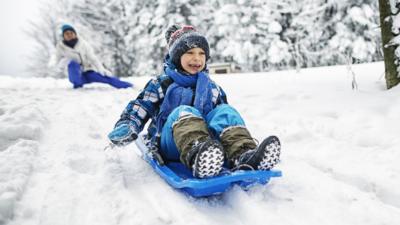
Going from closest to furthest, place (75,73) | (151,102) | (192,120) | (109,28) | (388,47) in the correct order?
(192,120), (151,102), (388,47), (75,73), (109,28)

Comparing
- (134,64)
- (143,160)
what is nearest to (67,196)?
(143,160)

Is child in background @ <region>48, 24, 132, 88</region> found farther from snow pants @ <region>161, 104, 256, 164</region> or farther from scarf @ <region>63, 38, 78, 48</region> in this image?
snow pants @ <region>161, 104, 256, 164</region>

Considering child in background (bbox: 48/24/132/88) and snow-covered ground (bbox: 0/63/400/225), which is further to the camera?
child in background (bbox: 48/24/132/88)

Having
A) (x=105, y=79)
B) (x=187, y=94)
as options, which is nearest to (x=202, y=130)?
(x=187, y=94)

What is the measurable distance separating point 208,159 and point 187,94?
0.81 metres

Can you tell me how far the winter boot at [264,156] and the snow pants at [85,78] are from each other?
5706 mm

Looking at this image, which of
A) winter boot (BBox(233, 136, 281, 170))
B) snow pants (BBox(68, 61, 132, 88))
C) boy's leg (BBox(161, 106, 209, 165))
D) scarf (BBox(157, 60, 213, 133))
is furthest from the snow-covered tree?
winter boot (BBox(233, 136, 281, 170))

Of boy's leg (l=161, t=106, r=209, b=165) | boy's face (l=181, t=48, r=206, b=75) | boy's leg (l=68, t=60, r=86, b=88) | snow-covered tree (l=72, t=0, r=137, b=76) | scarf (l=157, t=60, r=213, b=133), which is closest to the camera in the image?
boy's leg (l=161, t=106, r=209, b=165)

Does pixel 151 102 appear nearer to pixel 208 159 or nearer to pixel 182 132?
pixel 182 132

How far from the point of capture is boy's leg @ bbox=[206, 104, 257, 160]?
2072 millimetres

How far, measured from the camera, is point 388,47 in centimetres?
370

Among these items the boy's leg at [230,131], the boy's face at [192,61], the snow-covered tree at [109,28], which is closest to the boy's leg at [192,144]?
the boy's leg at [230,131]

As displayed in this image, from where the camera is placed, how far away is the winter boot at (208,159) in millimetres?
1785

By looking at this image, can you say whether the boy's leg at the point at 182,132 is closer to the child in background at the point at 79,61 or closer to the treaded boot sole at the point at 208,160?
the treaded boot sole at the point at 208,160
